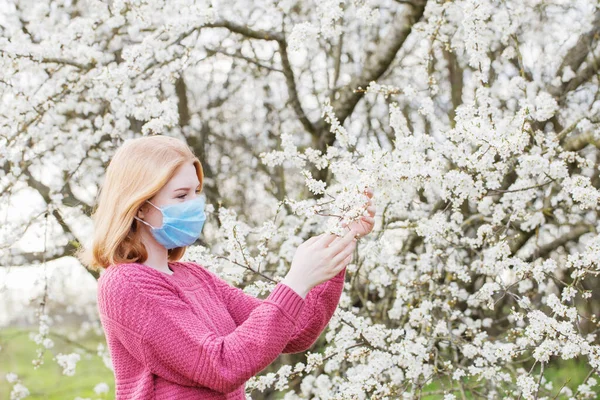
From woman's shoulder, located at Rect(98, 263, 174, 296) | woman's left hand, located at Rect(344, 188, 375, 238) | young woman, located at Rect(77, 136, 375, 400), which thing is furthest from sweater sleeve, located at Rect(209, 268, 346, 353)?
woman's shoulder, located at Rect(98, 263, 174, 296)

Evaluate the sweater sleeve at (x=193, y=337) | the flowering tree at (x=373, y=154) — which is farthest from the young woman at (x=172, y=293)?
the flowering tree at (x=373, y=154)

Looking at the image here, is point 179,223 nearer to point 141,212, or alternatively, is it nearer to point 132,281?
point 141,212

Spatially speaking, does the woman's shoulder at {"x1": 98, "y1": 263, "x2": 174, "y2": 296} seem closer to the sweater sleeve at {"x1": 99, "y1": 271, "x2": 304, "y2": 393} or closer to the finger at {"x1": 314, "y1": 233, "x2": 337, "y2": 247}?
the sweater sleeve at {"x1": 99, "y1": 271, "x2": 304, "y2": 393}

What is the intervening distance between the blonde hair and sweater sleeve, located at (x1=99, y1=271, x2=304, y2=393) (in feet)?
0.43

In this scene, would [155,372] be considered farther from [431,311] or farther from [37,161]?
[37,161]

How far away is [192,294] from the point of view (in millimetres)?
1903

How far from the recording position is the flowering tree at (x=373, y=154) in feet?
9.02

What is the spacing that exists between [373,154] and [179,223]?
0.79m

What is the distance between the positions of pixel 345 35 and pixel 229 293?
3.90 metres

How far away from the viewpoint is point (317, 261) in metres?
1.77

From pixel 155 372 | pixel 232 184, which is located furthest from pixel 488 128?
pixel 232 184

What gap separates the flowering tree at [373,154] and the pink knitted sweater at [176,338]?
1.00 feet

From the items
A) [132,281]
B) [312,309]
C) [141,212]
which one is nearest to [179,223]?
[141,212]

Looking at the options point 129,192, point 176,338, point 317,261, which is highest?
point 129,192
